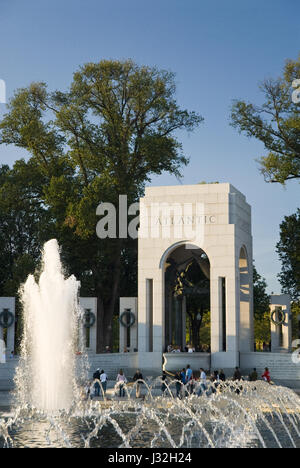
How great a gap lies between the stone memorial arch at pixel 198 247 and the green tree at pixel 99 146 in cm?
745

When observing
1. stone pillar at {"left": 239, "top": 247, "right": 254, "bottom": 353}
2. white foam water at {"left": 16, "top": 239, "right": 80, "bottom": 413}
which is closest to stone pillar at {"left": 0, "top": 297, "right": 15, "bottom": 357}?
white foam water at {"left": 16, "top": 239, "right": 80, "bottom": 413}

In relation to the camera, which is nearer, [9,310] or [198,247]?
[198,247]

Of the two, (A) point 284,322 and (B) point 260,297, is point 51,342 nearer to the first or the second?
(A) point 284,322

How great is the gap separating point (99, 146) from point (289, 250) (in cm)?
1447

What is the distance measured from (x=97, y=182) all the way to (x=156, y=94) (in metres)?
7.53

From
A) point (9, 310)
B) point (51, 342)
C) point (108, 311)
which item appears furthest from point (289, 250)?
point (51, 342)

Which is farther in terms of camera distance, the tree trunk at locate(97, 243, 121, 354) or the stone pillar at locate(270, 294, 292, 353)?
the tree trunk at locate(97, 243, 121, 354)

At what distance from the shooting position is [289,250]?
46.1m

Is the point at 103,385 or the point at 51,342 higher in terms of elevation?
the point at 51,342

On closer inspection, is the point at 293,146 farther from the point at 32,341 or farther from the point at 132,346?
the point at 32,341

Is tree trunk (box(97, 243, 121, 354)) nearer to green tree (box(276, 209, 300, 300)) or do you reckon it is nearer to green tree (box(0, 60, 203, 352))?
green tree (box(0, 60, 203, 352))

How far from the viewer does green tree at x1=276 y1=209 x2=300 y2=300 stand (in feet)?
151

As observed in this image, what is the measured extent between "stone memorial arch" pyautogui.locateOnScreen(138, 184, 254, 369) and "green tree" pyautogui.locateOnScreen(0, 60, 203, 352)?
7.45 meters
